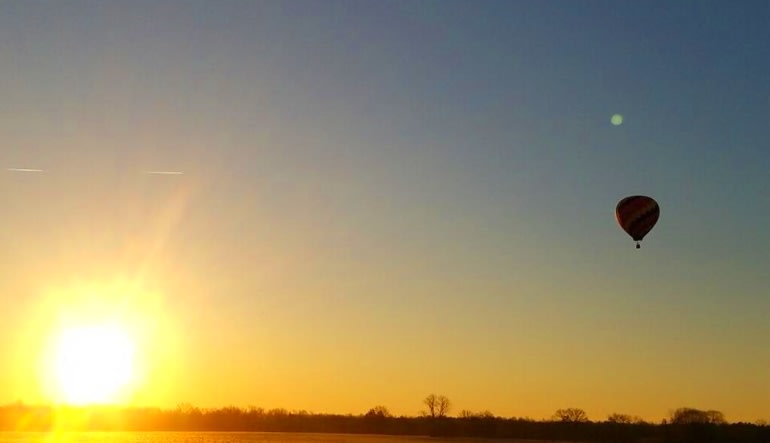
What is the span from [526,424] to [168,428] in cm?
5339

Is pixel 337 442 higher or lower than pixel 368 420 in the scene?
lower

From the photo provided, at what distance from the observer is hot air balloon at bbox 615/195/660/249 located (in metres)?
44.2

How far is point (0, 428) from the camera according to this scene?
128 m

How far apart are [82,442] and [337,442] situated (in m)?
21.5

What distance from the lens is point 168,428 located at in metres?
140

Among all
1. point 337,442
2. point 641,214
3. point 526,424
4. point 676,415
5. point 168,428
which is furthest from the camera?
point 168,428

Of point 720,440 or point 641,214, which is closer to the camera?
point 641,214

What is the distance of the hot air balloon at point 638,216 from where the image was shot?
145 feet

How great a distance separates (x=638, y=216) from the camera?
146 ft

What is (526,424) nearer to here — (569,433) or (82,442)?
(569,433)

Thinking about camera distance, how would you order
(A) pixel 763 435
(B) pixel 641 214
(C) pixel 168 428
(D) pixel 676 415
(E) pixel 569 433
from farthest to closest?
1. (C) pixel 168 428
2. (E) pixel 569 433
3. (D) pixel 676 415
4. (A) pixel 763 435
5. (B) pixel 641 214

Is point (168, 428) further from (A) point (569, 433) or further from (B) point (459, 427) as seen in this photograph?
(A) point (569, 433)

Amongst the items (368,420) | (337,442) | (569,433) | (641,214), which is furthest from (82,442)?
(368,420)

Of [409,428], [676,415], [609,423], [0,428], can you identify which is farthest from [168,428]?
[676,415]
